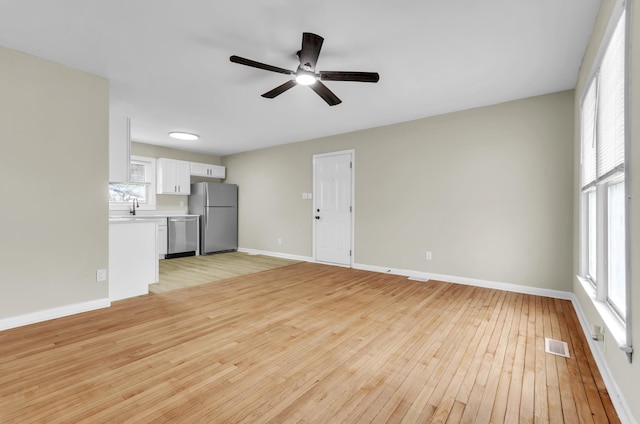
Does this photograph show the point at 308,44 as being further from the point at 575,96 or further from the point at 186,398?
the point at 575,96

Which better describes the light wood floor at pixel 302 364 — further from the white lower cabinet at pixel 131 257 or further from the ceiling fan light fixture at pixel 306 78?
the ceiling fan light fixture at pixel 306 78

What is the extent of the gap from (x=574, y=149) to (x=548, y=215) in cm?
80

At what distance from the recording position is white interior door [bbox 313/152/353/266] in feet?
17.7

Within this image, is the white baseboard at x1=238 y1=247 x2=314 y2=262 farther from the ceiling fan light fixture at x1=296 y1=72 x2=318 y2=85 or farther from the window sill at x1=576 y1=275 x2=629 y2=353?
the window sill at x1=576 y1=275 x2=629 y2=353

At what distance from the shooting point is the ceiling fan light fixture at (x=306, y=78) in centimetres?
255

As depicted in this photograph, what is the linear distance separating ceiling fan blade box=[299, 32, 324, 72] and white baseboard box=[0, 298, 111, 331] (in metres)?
3.16

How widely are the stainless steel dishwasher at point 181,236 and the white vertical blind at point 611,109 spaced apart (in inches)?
261

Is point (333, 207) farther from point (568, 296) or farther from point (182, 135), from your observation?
point (568, 296)

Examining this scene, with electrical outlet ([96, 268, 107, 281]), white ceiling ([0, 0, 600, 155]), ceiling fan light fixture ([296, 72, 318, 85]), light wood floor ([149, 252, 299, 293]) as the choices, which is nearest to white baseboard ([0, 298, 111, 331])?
electrical outlet ([96, 268, 107, 281])

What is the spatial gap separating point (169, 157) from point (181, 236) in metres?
1.82

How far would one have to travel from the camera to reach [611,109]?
1.88 m

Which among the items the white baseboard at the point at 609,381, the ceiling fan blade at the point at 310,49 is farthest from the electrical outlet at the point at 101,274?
the white baseboard at the point at 609,381

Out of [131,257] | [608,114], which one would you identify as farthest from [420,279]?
[131,257]

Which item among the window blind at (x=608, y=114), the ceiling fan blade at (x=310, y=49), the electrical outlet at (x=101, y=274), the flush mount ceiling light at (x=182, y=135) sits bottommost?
the electrical outlet at (x=101, y=274)
